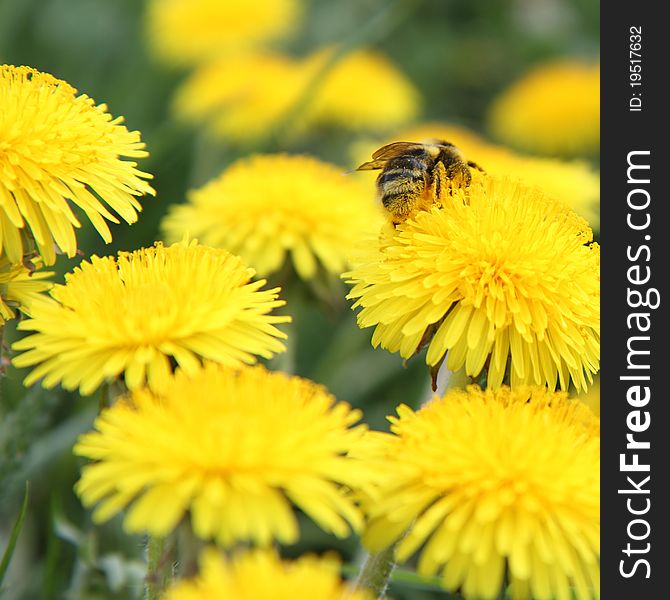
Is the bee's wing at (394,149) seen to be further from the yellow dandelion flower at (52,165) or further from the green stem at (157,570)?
the green stem at (157,570)

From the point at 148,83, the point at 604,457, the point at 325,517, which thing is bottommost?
the point at 325,517

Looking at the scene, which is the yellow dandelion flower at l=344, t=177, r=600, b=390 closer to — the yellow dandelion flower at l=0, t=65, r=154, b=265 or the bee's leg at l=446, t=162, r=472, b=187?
the bee's leg at l=446, t=162, r=472, b=187

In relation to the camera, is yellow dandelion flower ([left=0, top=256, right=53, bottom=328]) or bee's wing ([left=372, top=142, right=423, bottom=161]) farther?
bee's wing ([left=372, top=142, right=423, bottom=161])

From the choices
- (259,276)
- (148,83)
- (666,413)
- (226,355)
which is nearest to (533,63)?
(148,83)

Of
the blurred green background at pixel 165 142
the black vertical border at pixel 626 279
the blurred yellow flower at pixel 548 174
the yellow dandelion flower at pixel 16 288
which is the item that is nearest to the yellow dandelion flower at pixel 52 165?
the yellow dandelion flower at pixel 16 288

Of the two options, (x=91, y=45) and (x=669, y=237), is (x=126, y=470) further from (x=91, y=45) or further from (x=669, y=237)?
(x=91, y=45)

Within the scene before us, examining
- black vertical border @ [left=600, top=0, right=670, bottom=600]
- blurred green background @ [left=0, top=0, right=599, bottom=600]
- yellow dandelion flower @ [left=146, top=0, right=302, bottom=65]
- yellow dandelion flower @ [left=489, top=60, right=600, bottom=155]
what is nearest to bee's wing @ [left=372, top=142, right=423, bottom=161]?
black vertical border @ [left=600, top=0, right=670, bottom=600]
